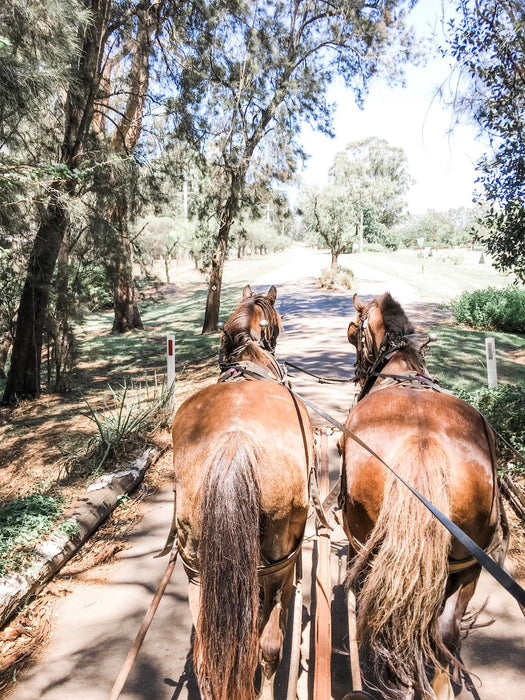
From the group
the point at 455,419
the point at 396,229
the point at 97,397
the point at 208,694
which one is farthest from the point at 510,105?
the point at 396,229

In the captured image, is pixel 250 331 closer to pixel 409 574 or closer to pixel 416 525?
pixel 416 525

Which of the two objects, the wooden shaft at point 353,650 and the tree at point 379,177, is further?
the tree at point 379,177

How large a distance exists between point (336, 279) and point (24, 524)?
82.3ft

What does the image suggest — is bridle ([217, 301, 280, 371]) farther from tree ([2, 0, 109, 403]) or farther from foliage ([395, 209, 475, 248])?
foliage ([395, 209, 475, 248])

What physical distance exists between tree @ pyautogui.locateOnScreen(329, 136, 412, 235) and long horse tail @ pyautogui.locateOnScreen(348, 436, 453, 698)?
6617 centimetres

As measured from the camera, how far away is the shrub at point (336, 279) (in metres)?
27.3

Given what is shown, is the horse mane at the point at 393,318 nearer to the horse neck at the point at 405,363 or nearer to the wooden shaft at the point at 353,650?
the horse neck at the point at 405,363

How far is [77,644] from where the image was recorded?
10.5 ft

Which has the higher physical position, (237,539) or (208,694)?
(237,539)

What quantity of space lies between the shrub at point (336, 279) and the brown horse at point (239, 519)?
25022 millimetres

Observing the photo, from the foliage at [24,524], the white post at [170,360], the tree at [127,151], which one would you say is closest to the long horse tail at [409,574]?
the foliage at [24,524]

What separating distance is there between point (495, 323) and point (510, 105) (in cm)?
940

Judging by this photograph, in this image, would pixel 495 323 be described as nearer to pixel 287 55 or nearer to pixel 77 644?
pixel 287 55

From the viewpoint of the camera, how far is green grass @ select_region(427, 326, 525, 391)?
8.92m
